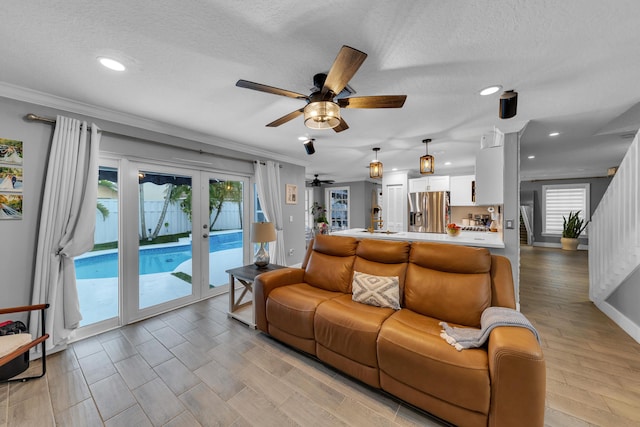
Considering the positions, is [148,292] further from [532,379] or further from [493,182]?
[493,182]

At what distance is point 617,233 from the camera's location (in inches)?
119

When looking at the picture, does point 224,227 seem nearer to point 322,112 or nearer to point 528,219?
point 322,112

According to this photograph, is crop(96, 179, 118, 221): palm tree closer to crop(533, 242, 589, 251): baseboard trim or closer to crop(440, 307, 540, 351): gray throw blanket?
crop(440, 307, 540, 351): gray throw blanket

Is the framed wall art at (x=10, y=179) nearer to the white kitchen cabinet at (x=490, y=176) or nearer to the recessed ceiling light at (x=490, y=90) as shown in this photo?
the recessed ceiling light at (x=490, y=90)

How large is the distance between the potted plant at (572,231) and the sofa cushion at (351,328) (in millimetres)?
8822

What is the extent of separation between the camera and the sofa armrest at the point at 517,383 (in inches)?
50.4

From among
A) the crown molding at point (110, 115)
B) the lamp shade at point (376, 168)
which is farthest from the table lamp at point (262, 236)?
the lamp shade at point (376, 168)

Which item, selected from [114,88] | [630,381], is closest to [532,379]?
[630,381]

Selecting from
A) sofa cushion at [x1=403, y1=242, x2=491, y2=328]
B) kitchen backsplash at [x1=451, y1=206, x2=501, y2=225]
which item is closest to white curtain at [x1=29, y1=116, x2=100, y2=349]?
sofa cushion at [x1=403, y1=242, x2=491, y2=328]

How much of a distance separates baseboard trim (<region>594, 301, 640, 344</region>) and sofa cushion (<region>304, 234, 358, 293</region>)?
10.1 ft

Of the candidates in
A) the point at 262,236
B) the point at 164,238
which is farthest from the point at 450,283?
the point at 164,238

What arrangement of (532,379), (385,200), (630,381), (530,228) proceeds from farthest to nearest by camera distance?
(530,228), (385,200), (630,381), (532,379)

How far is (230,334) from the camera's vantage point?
269 centimetres

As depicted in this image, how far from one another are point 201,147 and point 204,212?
99 cm
